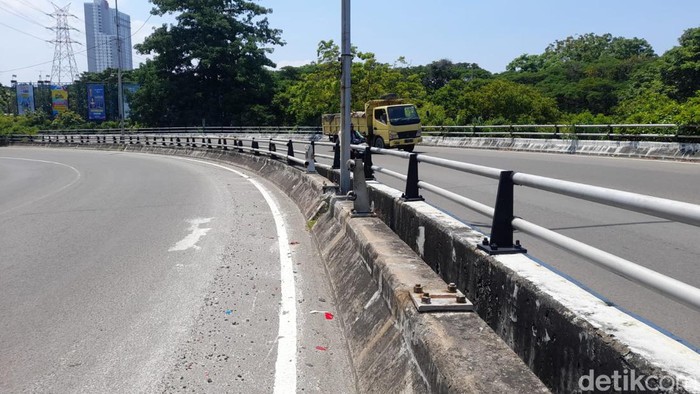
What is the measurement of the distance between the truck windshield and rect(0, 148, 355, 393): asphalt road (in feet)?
56.8

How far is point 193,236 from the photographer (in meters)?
9.41

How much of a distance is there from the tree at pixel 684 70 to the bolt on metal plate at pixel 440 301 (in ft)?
185

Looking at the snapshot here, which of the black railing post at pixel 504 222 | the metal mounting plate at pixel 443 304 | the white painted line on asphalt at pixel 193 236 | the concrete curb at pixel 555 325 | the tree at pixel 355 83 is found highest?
the tree at pixel 355 83

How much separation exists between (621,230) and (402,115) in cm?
2119

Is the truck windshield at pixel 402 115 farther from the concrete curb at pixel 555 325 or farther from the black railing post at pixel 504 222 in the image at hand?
the black railing post at pixel 504 222

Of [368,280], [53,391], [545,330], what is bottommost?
[53,391]

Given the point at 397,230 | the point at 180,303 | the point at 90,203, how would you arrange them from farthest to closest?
1. the point at 90,203
2. the point at 397,230
3. the point at 180,303

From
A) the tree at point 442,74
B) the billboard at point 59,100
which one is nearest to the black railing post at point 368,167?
the tree at point 442,74

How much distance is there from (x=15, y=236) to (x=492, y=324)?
9.00 m

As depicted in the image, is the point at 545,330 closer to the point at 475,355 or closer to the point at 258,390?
the point at 475,355

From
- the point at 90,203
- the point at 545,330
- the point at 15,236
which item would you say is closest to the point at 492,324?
the point at 545,330

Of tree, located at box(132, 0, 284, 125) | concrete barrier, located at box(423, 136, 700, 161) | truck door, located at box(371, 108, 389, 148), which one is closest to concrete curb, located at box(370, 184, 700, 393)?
concrete barrier, located at box(423, 136, 700, 161)

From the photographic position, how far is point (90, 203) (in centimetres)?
1369

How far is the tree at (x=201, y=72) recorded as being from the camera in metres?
74.1
